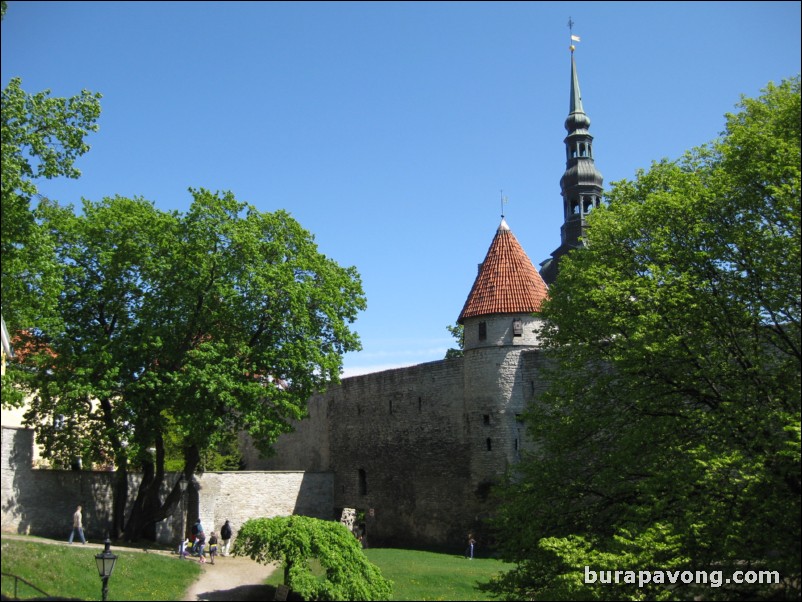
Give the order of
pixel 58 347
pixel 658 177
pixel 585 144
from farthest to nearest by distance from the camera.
Result: pixel 585 144
pixel 58 347
pixel 658 177

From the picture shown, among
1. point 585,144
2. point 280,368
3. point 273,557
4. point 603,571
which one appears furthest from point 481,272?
point 585,144

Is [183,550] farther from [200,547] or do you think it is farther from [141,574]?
[141,574]

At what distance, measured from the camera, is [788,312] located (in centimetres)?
1420

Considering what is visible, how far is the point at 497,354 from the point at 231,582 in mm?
10827

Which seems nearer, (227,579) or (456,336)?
(227,579)

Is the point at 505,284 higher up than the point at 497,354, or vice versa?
the point at 505,284

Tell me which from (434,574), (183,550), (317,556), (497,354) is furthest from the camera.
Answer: (497,354)

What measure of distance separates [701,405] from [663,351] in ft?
5.14

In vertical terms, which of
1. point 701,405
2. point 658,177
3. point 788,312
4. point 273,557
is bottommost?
point 273,557

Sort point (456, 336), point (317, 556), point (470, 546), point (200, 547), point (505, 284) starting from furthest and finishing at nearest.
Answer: point (456, 336), point (505, 284), point (470, 546), point (200, 547), point (317, 556)

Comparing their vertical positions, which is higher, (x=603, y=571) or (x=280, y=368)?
(x=280, y=368)

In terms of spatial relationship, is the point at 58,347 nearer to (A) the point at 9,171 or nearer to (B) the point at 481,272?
(A) the point at 9,171

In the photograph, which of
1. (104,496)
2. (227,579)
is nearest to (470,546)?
(227,579)

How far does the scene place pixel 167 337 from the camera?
22344 mm
